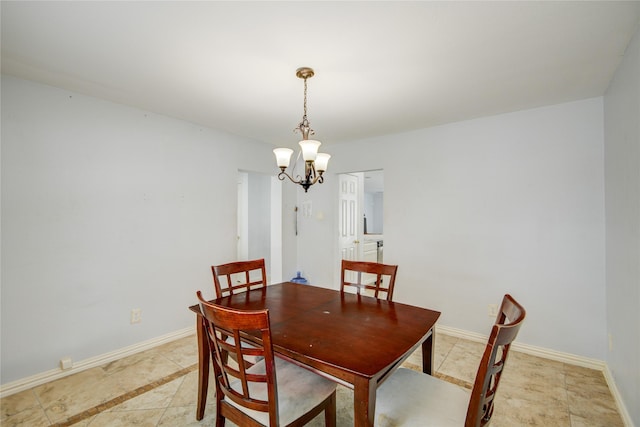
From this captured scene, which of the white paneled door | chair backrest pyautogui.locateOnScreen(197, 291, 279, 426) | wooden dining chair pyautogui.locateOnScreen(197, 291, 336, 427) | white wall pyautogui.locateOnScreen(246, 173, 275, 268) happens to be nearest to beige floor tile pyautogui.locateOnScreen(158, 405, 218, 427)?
wooden dining chair pyautogui.locateOnScreen(197, 291, 336, 427)

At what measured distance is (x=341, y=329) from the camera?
1.53 meters

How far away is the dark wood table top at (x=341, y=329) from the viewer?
1.21 meters

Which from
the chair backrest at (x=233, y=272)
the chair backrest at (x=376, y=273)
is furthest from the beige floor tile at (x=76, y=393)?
the chair backrest at (x=376, y=273)

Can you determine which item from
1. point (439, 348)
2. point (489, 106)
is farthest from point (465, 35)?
point (439, 348)

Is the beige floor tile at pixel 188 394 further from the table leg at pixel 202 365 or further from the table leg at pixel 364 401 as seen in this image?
the table leg at pixel 364 401

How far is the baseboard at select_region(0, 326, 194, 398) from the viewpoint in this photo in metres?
2.12

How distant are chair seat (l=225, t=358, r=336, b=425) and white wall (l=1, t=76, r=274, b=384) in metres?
1.85

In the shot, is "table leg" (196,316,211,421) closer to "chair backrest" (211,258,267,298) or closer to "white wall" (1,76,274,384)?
"chair backrest" (211,258,267,298)

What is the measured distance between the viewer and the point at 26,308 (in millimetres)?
2207

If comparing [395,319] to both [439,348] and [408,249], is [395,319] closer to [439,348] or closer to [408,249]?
[439,348]

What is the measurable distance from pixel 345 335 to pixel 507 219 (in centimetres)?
236

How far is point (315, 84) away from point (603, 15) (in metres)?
1.71

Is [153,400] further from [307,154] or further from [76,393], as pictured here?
[307,154]

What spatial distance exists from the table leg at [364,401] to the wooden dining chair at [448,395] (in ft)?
0.55
